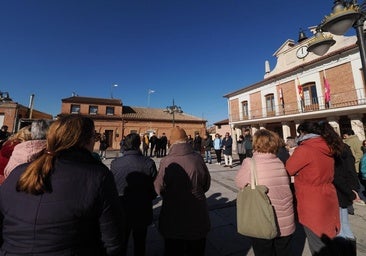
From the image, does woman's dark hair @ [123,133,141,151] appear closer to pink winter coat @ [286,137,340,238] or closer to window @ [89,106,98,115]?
pink winter coat @ [286,137,340,238]

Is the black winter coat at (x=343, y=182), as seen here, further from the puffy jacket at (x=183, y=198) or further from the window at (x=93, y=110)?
the window at (x=93, y=110)

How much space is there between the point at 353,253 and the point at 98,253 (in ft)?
9.48

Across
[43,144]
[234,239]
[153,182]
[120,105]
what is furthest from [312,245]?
[120,105]

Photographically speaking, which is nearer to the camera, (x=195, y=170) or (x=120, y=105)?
(x=195, y=170)

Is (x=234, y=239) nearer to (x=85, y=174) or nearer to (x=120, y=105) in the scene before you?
(x=85, y=174)

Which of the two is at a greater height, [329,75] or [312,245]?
[329,75]

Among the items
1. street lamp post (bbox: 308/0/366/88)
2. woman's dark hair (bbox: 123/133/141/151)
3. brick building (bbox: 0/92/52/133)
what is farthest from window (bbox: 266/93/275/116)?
brick building (bbox: 0/92/52/133)

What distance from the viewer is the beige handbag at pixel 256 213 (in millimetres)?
1884

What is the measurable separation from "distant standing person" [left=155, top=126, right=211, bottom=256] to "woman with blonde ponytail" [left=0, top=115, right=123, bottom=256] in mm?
882

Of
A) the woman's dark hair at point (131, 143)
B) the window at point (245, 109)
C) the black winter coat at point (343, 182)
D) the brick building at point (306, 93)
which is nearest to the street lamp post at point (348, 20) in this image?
the black winter coat at point (343, 182)

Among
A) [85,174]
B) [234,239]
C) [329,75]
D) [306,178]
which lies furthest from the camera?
[329,75]

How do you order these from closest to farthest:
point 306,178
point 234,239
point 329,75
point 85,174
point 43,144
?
point 85,174 → point 43,144 → point 306,178 → point 234,239 → point 329,75

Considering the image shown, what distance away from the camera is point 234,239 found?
10.1 ft

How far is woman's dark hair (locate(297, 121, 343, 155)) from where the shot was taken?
2126 millimetres
